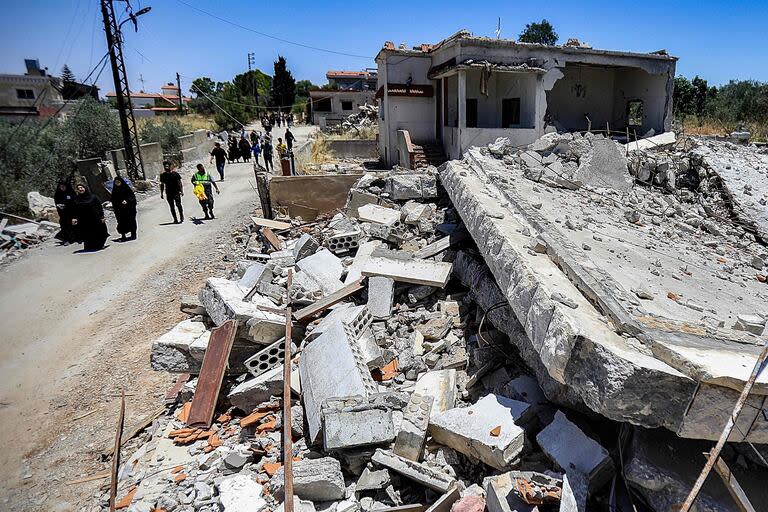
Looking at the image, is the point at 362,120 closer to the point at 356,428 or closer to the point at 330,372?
the point at 330,372

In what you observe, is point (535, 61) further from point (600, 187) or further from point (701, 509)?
point (701, 509)

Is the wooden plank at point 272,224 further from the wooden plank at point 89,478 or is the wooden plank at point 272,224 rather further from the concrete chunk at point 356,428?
the concrete chunk at point 356,428

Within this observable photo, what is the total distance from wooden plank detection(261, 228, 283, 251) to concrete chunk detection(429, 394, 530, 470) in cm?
567

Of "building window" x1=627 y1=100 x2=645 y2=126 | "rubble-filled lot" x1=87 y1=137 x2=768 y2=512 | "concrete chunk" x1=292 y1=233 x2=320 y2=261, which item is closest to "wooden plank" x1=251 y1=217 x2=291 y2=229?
"concrete chunk" x1=292 y1=233 x2=320 y2=261

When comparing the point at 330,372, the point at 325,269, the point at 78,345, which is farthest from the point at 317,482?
the point at 78,345

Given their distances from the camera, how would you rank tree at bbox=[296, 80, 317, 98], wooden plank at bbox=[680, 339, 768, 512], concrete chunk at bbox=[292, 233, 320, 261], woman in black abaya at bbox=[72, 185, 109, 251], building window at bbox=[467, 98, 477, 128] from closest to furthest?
wooden plank at bbox=[680, 339, 768, 512] → concrete chunk at bbox=[292, 233, 320, 261] → woman in black abaya at bbox=[72, 185, 109, 251] → building window at bbox=[467, 98, 477, 128] → tree at bbox=[296, 80, 317, 98]

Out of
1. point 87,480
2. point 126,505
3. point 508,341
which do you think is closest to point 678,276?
point 508,341

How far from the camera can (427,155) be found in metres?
16.1

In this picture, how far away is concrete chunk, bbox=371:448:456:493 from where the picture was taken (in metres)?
2.68

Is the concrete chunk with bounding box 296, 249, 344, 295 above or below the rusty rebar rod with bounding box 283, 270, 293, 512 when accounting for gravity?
above

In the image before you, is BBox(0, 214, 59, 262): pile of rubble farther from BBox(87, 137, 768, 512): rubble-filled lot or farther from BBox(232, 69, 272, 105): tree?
BBox(232, 69, 272, 105): tree

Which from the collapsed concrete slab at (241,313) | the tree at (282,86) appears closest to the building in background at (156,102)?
the tree at (282,86)

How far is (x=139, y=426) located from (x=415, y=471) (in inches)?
121

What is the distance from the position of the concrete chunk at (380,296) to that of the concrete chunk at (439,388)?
1202mm
